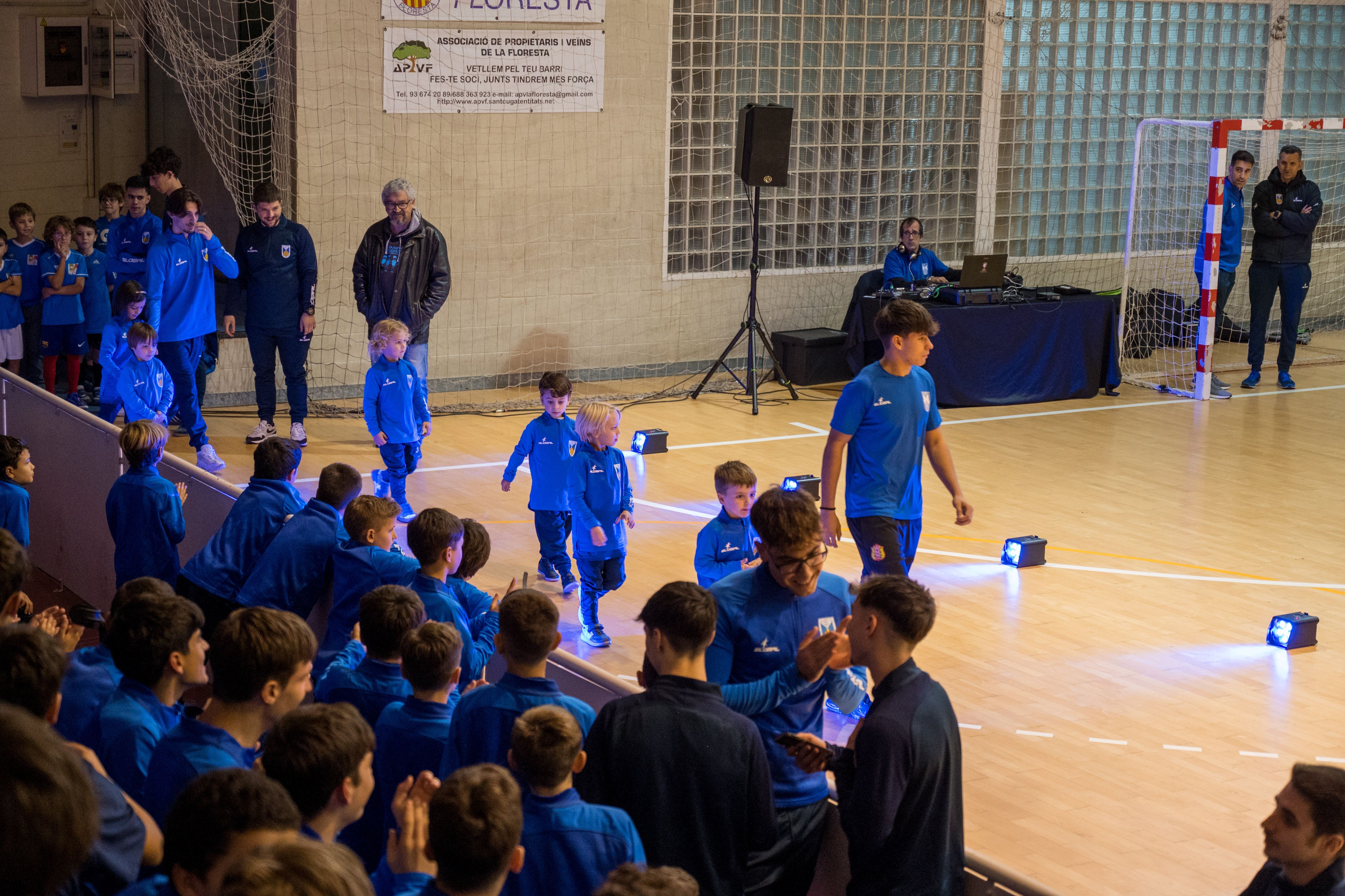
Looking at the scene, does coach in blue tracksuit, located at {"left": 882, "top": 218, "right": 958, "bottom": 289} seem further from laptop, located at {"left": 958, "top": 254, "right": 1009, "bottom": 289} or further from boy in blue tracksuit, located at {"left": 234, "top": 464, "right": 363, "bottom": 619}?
boy in blue tracksuit, located at {"left": 234, "top": 464, "right": 363, "bottom": 619}

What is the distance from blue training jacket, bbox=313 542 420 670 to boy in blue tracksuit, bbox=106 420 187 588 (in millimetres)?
1216

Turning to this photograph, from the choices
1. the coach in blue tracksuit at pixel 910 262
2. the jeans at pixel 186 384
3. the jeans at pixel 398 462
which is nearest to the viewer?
the jeans at pixel 398 462

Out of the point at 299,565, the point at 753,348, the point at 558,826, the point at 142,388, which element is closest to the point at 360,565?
the point at 299,565

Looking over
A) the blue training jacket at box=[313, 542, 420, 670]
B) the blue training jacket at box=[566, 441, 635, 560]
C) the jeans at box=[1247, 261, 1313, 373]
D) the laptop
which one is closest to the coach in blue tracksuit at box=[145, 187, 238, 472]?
the blue training jacket at box=[566, 441, 635, 560]

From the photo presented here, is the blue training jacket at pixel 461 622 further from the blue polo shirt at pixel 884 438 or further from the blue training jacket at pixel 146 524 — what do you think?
the blue polo shirt at pixel 884 438

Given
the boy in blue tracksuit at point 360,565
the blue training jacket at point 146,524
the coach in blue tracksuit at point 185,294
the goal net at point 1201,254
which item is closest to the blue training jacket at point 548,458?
the blue training jacket at point 146,524

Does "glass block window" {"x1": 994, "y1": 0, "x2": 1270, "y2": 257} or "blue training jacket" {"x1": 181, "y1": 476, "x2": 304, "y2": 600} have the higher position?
"glass block window" {"x1": 994, "y1": 0, "x2": 1270, "y2": 257}

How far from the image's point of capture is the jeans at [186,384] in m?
10.6

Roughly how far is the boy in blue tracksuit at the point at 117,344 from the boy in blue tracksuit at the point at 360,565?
464 cm

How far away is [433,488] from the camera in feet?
33.3

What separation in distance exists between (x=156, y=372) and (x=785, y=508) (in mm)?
6431

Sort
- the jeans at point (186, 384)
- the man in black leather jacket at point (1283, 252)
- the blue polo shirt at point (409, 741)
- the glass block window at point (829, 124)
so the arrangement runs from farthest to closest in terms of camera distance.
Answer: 1. the glass block window at point (829, 124)
2. the man in black leather jacket at point (1283, 252)
3. the jeans at point (186, 384)
4. the blue polo shirt at point (409, 741)

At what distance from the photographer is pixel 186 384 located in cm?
1067

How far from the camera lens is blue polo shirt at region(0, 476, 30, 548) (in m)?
6.07
